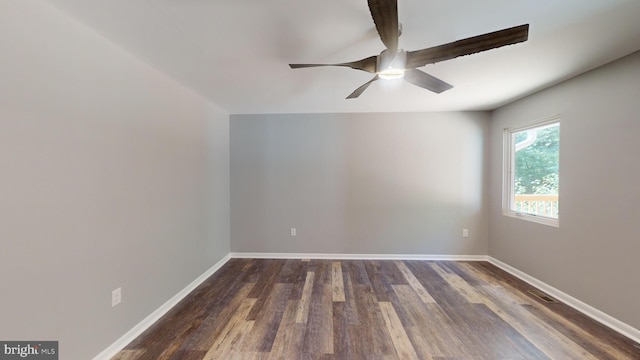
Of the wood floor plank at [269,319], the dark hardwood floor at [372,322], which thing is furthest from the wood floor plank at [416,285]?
the wood floor plank at [269,319]

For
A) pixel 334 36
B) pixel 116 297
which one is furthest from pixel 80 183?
pixel 334 36

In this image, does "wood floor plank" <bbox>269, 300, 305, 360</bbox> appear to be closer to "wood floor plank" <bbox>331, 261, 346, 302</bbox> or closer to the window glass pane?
"wood floor plank" <bbox>331, 261, 346, 302</bbox>

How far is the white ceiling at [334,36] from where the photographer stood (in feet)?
4.39

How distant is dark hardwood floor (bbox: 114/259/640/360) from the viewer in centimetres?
173

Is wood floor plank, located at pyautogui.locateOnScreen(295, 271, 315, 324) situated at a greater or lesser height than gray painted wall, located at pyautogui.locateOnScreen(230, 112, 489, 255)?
lesser

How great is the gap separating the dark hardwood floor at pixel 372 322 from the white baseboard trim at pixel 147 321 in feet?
0.17

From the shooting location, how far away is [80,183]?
1495 millimetres

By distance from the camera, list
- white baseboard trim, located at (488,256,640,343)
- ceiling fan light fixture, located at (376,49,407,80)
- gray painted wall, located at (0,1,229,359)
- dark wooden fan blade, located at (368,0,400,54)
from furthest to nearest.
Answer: white baseboard trim, located at (488,256,640,343) < ceiling fan light fixture, located at (376,49,407,80) < gray painted wall, located at (0,1,229,359) < dark wooden fan blade, located at (368,0,400,54)

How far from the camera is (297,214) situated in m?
3.72

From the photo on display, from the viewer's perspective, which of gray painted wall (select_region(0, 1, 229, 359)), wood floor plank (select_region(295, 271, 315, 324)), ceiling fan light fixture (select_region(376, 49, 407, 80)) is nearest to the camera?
gray painted wall (select_region(0, 1, 229, 359))

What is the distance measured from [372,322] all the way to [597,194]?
232 centimetres

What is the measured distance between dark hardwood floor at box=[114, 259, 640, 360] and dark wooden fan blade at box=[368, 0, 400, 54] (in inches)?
81.7

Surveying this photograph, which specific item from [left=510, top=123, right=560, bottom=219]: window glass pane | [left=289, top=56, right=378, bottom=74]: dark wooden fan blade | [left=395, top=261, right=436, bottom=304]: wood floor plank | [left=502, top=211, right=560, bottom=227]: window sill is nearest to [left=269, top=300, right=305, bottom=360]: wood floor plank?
[left=395, top=261, right=436, bottom=304]: wood floor plank

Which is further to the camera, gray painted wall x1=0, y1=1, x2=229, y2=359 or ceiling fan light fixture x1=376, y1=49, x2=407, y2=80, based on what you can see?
ceiling fan light fixture x1=376, y1=49, x2=407, y2=80
